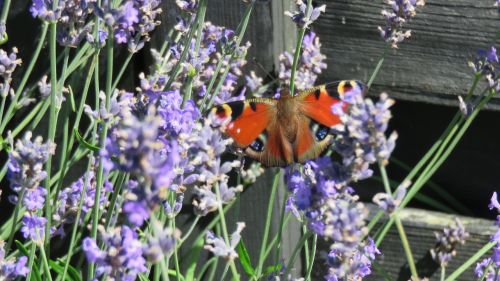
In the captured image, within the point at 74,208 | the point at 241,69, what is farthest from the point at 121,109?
the point at 241,69

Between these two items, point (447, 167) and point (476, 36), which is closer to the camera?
point (476, 36)

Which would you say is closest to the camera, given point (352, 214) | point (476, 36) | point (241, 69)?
point (352, 214)

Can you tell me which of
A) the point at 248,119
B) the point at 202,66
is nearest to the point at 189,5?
the point at 202,66

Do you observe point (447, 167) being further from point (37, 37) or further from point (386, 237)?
point (37, 37)

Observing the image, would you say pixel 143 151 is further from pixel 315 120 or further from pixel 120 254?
pixel 315 120

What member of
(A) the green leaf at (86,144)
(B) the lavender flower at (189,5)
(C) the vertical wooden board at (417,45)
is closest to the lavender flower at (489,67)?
(C) the vertical wooden board at (417,45)

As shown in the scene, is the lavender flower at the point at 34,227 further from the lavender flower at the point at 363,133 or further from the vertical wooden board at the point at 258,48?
the vertical wooden board at the point at 258,48
